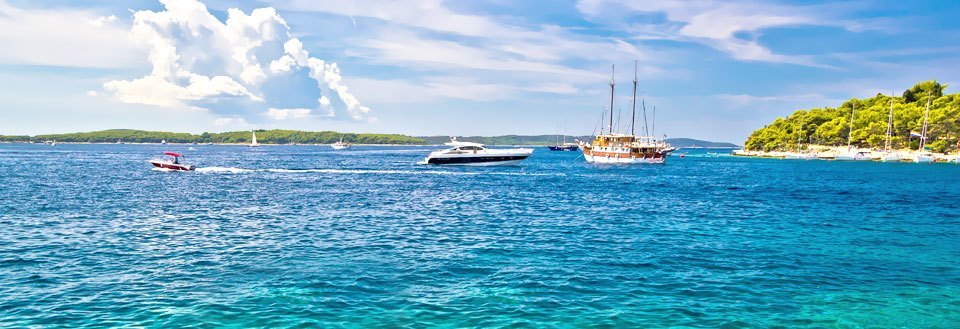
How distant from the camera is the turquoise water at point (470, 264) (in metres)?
17.6

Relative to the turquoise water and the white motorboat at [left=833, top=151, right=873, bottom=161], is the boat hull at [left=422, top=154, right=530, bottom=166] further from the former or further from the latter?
the white motorboat at [left=833, top=151, right=873, bottom=161]

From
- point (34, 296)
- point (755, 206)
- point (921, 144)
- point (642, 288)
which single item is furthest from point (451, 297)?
point (921, 144)

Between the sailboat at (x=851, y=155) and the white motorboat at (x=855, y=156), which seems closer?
the white motorboat at (x=855, y=156)

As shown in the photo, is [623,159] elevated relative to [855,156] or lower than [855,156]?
lower

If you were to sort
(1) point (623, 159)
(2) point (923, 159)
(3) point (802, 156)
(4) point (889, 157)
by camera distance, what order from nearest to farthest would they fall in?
1. (1) point (623, 159)
2. (2) point (923, 159)
3. (4) point (889, 157)
4. (3) point (802, 156)

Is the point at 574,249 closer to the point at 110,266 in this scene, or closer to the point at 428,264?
the point at 428,264

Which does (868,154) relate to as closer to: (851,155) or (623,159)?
(851,155)

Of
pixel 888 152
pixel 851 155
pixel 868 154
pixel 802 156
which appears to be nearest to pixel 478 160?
pixel 851 155

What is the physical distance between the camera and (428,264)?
2423cm

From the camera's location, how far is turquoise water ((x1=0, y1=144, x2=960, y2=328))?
57.7 feet

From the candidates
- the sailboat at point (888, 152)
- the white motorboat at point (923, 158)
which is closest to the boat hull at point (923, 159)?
the white motorboat at point (923, 158)

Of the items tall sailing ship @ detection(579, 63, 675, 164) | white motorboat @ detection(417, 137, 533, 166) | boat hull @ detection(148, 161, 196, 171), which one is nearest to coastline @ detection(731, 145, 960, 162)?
tall sailing ship @ detection(579, 63, 675, 164)

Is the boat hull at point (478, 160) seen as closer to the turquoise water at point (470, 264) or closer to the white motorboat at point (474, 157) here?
the white motorboat at point (474, 157)

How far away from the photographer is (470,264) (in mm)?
24359
